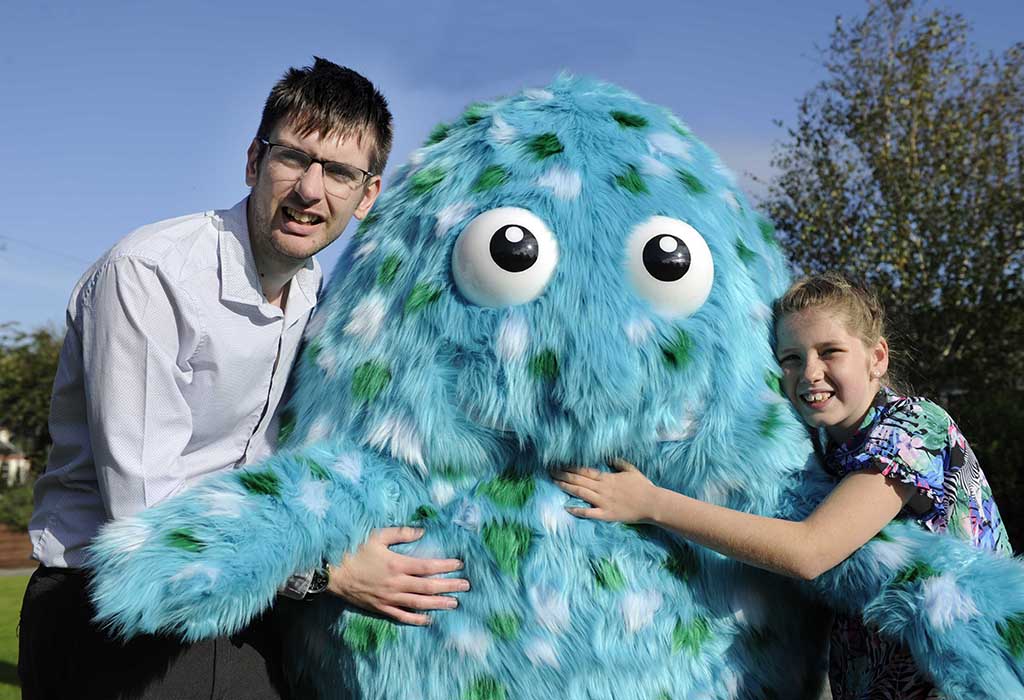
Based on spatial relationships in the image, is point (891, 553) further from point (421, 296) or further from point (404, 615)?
point (421, 296)

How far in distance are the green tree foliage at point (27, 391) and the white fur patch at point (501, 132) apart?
24.0 meters

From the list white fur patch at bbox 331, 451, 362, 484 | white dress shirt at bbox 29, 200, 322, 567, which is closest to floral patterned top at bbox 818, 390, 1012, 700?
white fur patch at bbox 331, 451, 362, 484

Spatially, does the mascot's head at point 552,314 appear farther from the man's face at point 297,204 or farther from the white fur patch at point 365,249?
the man's face at point 297,204

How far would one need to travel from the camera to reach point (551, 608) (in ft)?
6.79

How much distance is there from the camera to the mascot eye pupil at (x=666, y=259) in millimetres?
2127

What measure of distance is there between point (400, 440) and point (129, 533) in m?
0.62

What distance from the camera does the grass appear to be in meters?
5.96

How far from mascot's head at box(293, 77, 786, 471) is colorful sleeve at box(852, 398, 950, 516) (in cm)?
28

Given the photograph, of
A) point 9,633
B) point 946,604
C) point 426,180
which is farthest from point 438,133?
point 9,633

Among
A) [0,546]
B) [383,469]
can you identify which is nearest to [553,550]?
[383,469]

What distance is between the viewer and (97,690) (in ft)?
7.16

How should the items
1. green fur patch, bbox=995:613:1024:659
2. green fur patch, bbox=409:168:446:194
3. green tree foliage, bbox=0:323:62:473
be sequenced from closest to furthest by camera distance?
1. green fur patch, bbox=995:613:1024:659
2. green fur patch, bbox=409:168:446:194
3. green tree foliage, bbox=0:323:62:473

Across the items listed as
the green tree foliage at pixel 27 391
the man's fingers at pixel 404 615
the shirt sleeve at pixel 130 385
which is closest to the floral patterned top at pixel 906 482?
the man's fingers at pixel 404 615

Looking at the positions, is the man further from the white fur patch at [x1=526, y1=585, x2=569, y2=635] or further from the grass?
the grass
